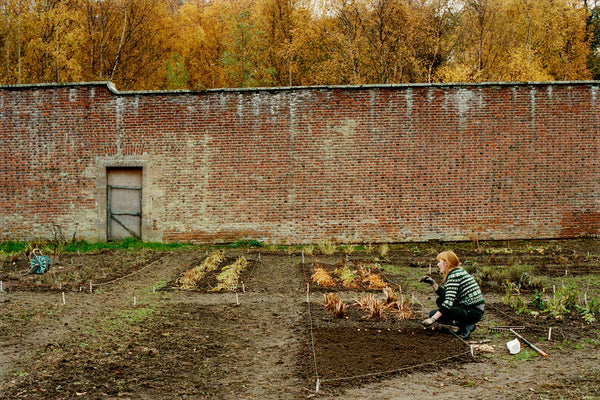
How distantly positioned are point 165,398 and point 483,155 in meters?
11.9

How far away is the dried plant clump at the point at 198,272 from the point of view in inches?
347

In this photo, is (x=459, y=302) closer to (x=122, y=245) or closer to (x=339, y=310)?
(x=339, y=310)

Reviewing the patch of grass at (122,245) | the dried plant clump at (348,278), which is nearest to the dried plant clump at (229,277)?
the dried plant clump at (348,278)

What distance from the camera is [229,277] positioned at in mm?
8992

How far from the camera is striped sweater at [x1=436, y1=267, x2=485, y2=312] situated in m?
5.79

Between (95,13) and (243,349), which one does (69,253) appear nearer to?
(243,349)

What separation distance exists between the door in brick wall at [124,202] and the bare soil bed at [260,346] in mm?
4622

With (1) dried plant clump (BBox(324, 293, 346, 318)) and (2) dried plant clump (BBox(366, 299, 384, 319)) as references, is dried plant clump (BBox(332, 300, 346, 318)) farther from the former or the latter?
(2) dried plant clump (BBox(366, 299, 384, 319))

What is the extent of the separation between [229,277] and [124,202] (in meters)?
6.46

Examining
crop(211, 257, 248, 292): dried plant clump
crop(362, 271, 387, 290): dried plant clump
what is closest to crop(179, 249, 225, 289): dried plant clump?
crop(211, 257, 248, 292): dried plant clump

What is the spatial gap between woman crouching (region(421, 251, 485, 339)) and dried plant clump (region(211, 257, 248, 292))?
3842 mm

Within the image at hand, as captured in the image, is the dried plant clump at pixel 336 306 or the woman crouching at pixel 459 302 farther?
the dried plant clump at pixel 336 306

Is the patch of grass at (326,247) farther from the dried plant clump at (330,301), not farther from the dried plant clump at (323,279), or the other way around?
the dried plant clump at (330,301)

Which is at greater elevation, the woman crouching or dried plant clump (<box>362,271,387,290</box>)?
the woman crouching
